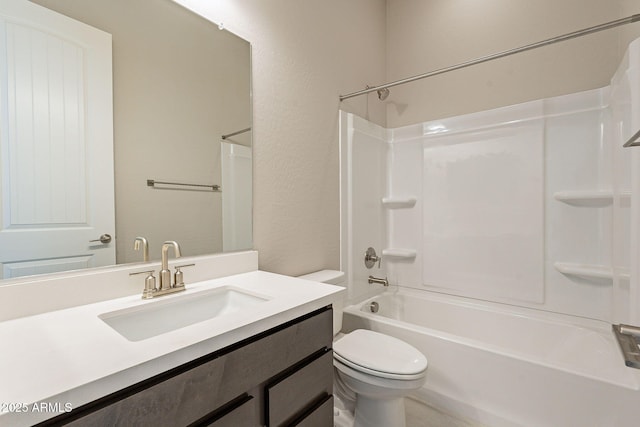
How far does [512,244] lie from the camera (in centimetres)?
200

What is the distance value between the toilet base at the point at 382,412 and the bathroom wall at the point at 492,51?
2.03m

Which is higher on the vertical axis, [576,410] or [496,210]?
[496,210]

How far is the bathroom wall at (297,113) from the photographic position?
1.48m

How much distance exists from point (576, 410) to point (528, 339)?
2.01ft

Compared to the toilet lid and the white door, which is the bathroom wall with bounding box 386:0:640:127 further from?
the white door

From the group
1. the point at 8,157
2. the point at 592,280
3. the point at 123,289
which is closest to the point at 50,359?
the point at 123,289

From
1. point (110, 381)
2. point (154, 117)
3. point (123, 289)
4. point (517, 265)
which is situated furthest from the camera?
point (517, 265)

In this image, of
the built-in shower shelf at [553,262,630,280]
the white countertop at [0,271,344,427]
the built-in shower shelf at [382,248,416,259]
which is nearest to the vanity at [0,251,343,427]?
the white countertop at [0,271,344,427]

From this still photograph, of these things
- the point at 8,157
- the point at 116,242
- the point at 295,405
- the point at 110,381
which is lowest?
the point at 295,405

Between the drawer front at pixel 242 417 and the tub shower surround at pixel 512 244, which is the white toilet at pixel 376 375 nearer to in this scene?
the tub shower surround at pixel 512 244

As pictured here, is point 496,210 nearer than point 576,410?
No

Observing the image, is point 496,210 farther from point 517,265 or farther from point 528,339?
point 528,339

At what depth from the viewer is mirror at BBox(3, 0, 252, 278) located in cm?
102

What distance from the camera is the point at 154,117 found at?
43.9 inches
